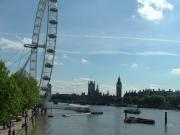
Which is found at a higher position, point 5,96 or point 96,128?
point 5,96

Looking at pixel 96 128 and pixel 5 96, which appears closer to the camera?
pixel 5 96

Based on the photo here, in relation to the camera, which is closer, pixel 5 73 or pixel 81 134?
pixel 5 73

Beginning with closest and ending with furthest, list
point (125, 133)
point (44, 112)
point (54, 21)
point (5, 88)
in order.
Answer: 1. point (5, 88)
2. point (125, 133)
3. point (54, 21)
4. point (44, 112)

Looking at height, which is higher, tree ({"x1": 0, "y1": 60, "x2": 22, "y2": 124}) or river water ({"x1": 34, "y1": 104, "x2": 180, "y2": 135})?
tree ({"x1": 0, "y1": 60, "x2": 22, "y2": 124})

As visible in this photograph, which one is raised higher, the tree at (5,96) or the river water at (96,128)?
the tree at (5,96)

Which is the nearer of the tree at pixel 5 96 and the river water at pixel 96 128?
the tree at pixel 5 96

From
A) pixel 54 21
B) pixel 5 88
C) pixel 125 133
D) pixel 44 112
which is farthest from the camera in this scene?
pixel 44 112

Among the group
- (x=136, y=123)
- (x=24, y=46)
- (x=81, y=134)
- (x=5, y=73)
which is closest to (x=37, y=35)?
(x=24, y=46)

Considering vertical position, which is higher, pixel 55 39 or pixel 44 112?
pixel 55 39

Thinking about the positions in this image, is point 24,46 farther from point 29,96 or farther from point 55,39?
point 29,96

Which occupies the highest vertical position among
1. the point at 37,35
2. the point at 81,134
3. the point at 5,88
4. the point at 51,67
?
the point at 37,35

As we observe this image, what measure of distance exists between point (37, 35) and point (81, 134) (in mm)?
38725

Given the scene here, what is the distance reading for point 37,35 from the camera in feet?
362

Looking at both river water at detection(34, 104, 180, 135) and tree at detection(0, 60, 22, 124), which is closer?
tree at detection(0, 60, 22, 124)
